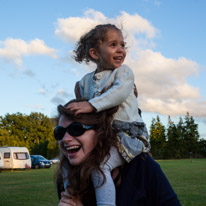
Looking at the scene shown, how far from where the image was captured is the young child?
206cm

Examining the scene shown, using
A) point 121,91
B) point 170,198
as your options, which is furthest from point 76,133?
point 170,198

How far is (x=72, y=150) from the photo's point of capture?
2.02 meters

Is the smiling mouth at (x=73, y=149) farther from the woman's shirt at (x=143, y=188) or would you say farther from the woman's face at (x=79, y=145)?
the woman's shirt at (x=143, y=188)

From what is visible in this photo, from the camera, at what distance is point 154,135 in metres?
73.0

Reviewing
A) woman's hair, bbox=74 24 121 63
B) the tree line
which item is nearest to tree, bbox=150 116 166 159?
the tree line

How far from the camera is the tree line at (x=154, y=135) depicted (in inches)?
2650

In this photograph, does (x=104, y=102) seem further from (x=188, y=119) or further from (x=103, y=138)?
(x=188, y=119)

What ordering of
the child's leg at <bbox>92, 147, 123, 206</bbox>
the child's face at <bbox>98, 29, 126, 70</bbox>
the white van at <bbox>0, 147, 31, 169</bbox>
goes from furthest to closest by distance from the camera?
the white van at <bbox>0, 147, 31, 169</bbox> → the child's face at <bbox>98, 29, 126, 70</bbox> → the child's leg at <bbox>92, 147, 123, 206</bbox>

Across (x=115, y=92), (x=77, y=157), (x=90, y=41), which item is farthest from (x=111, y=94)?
(x=90, y=41)

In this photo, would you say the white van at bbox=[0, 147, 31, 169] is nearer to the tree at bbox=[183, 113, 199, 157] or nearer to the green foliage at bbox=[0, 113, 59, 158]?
the green foliage at bbox=[0, 113, 59, 158]

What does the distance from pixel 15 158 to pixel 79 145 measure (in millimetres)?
35360

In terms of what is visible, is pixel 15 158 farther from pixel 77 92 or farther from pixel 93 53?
pixel 93 53

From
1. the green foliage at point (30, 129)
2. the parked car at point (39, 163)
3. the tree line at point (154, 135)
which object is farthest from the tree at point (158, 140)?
the parked car at point (39, 163)

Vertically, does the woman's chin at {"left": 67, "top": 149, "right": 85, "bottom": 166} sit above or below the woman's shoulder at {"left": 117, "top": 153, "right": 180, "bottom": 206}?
above
